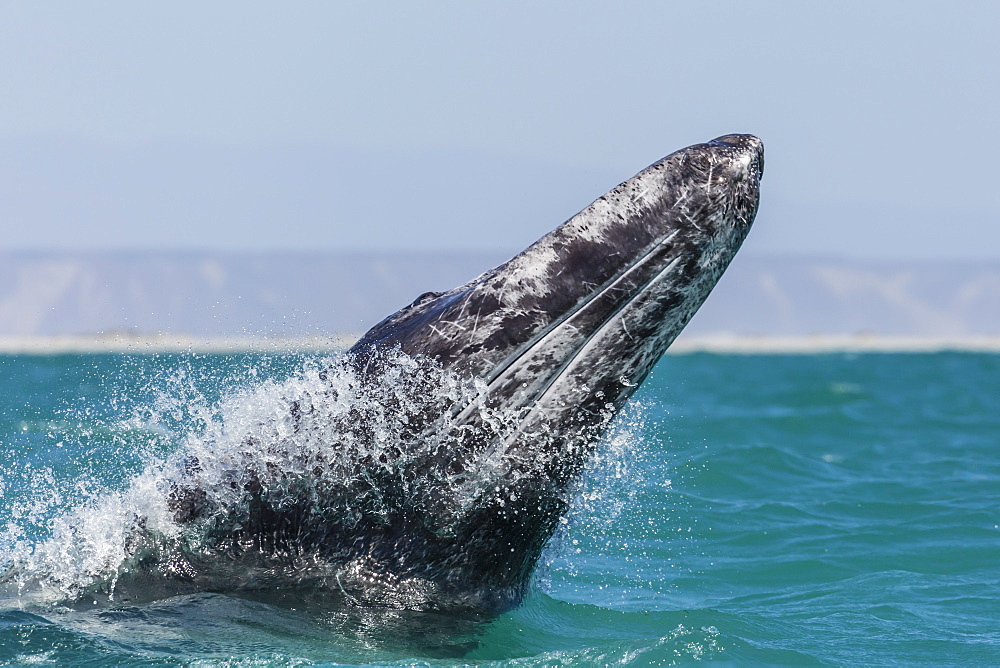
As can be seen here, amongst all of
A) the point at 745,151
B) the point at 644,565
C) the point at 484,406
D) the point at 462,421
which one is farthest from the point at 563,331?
the point at 644,565

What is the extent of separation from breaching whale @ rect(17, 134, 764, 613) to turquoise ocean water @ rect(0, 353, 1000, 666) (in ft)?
0.70

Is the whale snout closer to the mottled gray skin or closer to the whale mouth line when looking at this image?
the mottled gray skin

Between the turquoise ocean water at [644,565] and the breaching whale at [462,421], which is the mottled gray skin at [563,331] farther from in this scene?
the turquoise ocean water at [644,565]

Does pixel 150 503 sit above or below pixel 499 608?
above

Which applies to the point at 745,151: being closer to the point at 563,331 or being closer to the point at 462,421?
the point at 563,331

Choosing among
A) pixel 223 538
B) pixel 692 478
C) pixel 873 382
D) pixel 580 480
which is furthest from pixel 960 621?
pixel 873 382

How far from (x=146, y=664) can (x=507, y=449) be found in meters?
1.75

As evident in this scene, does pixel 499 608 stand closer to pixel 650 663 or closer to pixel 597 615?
pixel 650 663

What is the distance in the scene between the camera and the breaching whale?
5059 mm

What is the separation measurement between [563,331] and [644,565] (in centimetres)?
388

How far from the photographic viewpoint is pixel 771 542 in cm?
962

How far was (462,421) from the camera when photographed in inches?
199

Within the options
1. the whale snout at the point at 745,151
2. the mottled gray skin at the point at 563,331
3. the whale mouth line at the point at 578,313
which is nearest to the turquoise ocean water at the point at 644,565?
the mottled gray skin at the point at 563,331

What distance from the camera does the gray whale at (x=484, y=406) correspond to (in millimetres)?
5059
